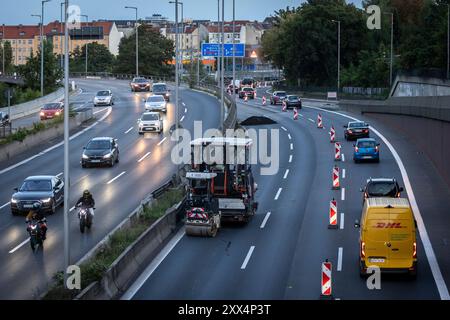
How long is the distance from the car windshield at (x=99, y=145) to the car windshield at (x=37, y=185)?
12.0m

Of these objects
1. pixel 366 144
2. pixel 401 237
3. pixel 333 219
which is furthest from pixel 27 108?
pixel 401 237

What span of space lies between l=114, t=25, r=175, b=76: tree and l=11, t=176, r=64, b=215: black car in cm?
12032

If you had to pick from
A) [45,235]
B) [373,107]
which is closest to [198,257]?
[45,235]

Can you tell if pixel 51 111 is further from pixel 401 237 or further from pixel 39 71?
pixel 401 237

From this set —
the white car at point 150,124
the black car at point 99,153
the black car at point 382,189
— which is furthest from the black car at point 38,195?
the white car at point 150,124

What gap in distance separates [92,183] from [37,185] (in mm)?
6750

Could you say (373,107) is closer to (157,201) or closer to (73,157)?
(73,157)

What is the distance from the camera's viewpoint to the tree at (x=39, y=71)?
9675cm

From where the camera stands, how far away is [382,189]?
1280 inches

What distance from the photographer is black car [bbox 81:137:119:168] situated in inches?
1785

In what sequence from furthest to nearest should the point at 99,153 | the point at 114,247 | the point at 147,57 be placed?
the point at 147,57, the point at 99,153, the point at 114,247

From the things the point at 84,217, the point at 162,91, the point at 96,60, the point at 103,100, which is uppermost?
the point at 96,60

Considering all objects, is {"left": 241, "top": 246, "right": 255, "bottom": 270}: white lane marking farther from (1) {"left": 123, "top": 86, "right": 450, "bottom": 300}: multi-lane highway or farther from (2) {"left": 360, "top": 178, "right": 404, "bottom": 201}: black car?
(2) {"left": 360, "top": 178, "right": 404, "bottom": 201}: black car

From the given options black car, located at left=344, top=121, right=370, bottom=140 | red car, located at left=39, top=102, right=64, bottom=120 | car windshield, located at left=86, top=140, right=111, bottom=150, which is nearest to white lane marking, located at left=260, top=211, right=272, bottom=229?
car windshield, located at left=86, top=140, right=111, bottom=150
